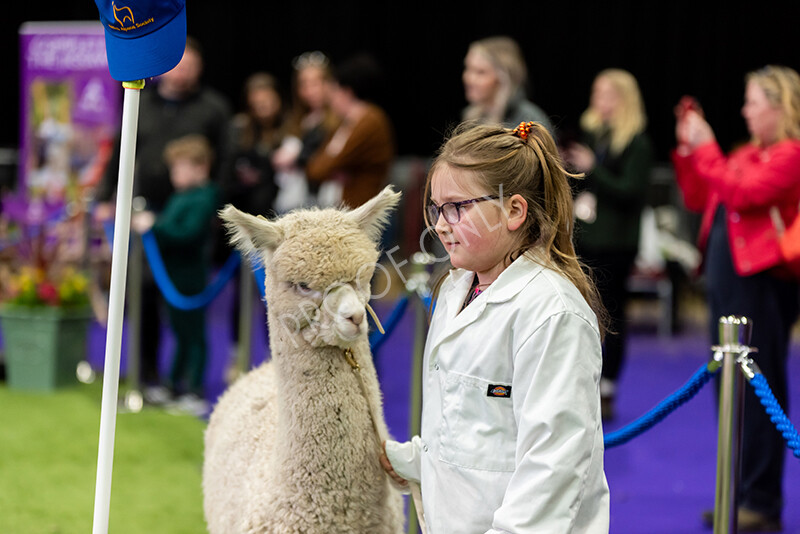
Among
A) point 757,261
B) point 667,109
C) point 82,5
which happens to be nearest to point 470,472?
point 757,261

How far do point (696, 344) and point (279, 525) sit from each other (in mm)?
6515

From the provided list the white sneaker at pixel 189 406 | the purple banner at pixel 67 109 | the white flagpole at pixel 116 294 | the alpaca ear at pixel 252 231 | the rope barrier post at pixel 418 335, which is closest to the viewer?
the white flagpole at pixel 116 294

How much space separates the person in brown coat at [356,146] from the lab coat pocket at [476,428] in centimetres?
351

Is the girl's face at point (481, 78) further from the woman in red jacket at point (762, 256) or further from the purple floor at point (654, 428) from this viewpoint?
the purple floor at point (654, 428)

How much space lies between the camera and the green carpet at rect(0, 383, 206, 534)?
354 centimetres

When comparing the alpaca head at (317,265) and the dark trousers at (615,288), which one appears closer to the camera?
the alpaca head at (317,265)

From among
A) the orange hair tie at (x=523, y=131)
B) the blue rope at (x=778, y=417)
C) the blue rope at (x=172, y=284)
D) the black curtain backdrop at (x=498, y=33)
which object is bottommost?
the blue rope at (x=172, y=284)

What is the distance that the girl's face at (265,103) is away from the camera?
6.81 m

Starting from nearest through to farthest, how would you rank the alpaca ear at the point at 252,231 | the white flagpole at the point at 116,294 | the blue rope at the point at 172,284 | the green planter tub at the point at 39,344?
1. the white flagpole at the point at 116,294
2. the alpaca ear at the point at 252,231
3. the blue rope at the point at 172,284
4. the green planter tub at the point at 39,344

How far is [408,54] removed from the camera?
10.8 metres

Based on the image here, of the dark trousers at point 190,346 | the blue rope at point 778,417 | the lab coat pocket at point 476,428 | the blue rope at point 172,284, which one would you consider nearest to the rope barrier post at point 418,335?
the blue rope at point 778,417

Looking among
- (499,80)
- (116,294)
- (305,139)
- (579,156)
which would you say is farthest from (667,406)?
(305,139)

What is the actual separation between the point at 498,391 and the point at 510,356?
74 millimetres

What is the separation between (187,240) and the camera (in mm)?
5266
